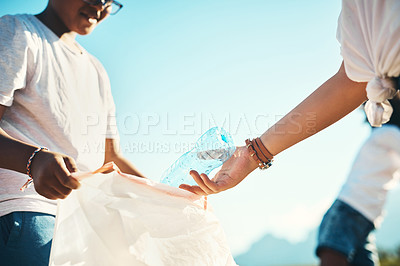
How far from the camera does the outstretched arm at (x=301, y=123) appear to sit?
1.53m

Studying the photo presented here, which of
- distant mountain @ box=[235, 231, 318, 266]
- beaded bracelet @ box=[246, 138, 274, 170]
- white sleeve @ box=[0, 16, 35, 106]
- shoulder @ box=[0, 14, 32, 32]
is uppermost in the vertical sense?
shoulder @ box=[0, 14, 32, 32]

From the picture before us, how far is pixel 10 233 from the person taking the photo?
1416 millimetres

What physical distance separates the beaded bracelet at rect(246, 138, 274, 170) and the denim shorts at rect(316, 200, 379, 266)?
1.40 ft

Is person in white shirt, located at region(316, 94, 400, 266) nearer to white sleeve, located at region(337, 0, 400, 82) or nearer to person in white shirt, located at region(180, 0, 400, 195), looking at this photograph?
person in white shirt, located at region(180, 0, 400, 195)

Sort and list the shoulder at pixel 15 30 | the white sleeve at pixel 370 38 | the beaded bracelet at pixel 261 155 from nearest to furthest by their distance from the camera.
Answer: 1. the white sleeve at pixel 370 38
2. the shoulder at pixel 15 30
3. the beaded bracelet at pixel 261 155

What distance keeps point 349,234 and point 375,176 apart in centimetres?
29

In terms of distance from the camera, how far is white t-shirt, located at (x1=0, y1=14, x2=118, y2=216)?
1.55m

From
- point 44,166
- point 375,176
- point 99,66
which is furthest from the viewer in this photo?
point 99,66

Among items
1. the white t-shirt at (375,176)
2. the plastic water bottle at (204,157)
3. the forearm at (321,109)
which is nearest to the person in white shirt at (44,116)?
the plastic water bottle at (204,157)

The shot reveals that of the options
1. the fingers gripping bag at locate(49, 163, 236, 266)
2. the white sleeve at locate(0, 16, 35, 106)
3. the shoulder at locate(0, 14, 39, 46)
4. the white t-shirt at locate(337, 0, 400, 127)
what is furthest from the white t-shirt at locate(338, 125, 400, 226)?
the shoulder at locate(0, 14, 39, 46)

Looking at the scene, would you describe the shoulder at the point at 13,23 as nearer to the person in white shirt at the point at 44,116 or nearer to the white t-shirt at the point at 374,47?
the person in white shirt at the point at 44,116

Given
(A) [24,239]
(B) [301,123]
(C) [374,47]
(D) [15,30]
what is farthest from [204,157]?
(C) [374,47]

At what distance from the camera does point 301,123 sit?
1671 millimetres

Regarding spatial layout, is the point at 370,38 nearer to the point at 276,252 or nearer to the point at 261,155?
the point at 261,155
